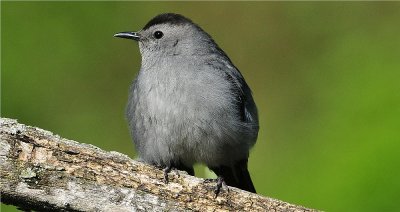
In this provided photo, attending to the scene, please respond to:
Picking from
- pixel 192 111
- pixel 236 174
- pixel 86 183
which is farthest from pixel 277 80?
pixel 86 183

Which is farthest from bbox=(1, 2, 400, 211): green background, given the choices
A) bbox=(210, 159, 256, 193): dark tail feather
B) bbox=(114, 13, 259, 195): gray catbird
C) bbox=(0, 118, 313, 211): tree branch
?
bbox=(0, 118, 313, 211): tree branch

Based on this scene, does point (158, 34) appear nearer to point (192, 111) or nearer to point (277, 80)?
point (192, 111)

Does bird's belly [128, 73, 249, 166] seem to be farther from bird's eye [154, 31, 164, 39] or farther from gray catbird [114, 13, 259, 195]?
bird's eye [154, 31, 164, 39]

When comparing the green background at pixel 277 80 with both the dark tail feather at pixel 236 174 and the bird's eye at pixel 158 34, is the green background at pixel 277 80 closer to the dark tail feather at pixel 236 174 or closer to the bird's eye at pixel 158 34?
the dark tail feather at pixel 236 174

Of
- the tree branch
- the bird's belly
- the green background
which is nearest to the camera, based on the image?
the tree branch

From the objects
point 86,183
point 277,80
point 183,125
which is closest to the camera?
point 86,183

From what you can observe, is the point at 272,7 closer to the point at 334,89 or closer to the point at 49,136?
the point at 334,89
